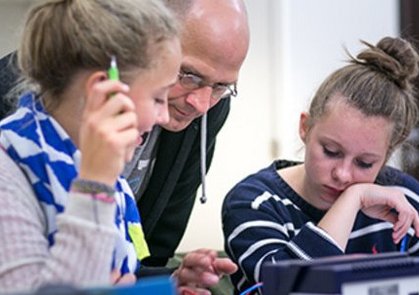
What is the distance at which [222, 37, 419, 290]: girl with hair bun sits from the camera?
153 cm

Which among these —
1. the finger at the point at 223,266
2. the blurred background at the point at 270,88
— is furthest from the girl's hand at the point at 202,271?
the blurred background at the point at 270,88

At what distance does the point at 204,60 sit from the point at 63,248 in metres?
0.72

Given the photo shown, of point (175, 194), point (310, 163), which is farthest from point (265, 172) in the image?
point (175, 194)

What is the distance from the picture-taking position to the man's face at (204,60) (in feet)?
5.01

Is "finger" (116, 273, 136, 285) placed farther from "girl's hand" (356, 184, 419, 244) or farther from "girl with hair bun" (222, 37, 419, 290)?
"girl's hand" (356, 184, 419, 244)

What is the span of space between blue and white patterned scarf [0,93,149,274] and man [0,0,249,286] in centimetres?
29

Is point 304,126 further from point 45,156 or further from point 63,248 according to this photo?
point 63,248

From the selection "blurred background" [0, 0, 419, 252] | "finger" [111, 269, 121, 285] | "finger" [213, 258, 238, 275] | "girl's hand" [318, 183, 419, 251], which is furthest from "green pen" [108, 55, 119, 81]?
"blurred background" [0, 0, 419, 252]

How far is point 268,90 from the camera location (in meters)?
2.92

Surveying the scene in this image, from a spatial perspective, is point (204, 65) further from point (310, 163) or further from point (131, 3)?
point (131, 3)

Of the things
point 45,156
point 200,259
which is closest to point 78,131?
point 45,156

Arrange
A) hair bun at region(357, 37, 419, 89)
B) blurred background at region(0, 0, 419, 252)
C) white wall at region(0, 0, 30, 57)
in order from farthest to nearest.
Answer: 1. blurred background at region(0, 0, 419, 252)
2. white wall at region(0, 0, 30, 57)
3. hair bun at region(357, 37, 419, 89)

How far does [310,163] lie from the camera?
159cm

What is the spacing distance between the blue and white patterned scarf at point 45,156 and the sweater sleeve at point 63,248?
0.21 feet
